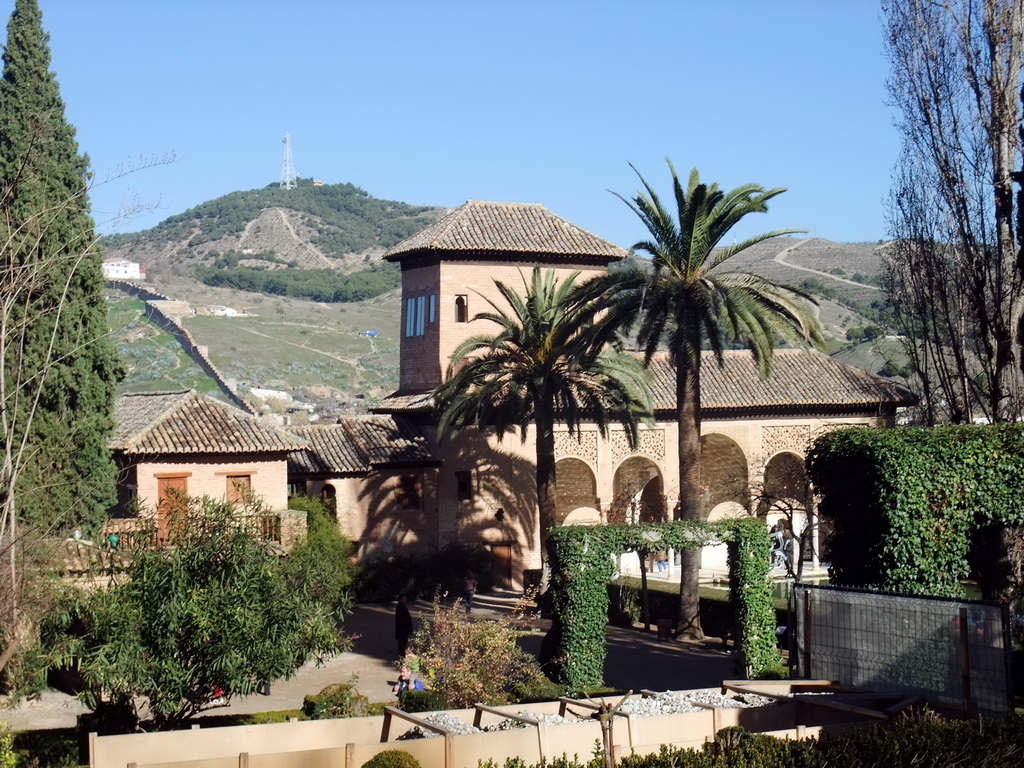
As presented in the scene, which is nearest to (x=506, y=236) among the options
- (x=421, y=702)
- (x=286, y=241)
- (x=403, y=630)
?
(x=403, y=630)

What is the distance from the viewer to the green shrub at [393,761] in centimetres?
1235

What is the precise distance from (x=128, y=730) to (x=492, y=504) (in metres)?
19.2

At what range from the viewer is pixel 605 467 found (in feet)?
120

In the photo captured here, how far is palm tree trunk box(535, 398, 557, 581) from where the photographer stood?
1158 inches

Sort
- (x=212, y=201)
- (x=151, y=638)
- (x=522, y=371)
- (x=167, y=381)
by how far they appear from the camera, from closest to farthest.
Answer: (x=151, y=638) < (x=522, y=371) < (x=167, y=381) < (x=212, y=201)

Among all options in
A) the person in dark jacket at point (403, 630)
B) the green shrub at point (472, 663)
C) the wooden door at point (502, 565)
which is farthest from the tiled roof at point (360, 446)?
the green shrub at point (472, 663)

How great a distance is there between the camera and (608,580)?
74.5 feet

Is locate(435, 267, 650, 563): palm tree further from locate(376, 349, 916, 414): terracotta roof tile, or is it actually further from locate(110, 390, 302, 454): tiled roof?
locate(376, 349, 916, 414): terracotta roof tile

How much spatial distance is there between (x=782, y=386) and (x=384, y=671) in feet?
60.7

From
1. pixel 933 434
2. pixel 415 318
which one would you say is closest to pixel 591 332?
pixel 933 434

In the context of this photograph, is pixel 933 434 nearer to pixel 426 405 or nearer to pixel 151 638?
pixel 151 638

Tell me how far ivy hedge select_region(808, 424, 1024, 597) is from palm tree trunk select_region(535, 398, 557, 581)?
11.3 metres

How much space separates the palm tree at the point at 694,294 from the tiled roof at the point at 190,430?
357 inches

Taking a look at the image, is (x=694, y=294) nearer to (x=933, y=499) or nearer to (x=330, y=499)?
(x=933, y=499)
